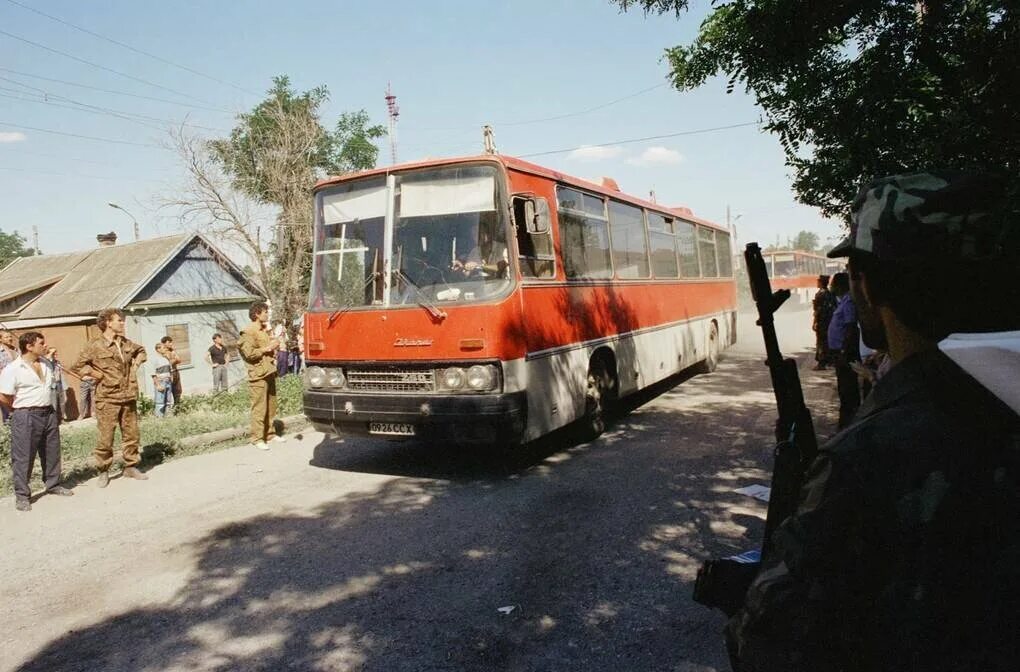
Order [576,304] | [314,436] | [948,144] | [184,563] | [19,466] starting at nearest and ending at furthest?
[948,144], [184,563], [19,466], [576,304], [314,436]

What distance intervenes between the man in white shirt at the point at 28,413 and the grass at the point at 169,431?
99 centimetres

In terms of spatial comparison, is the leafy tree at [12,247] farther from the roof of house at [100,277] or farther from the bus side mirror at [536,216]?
the bus side mirror at [536,216]


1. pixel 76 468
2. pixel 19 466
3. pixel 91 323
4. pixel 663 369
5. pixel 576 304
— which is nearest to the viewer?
pixel 19 466

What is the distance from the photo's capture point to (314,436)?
32.7ft

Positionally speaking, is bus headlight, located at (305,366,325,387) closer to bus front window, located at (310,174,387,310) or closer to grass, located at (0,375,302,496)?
bus front window, located at (310,174,387,310)

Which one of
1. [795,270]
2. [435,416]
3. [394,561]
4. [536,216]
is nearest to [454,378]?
[435,416]

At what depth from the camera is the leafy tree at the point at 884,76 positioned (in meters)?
4.15

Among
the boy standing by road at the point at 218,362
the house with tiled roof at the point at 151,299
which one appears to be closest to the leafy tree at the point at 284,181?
the house with tiled roof at the point at 151,299

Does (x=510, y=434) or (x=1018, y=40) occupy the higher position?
(x=1018, y=40)

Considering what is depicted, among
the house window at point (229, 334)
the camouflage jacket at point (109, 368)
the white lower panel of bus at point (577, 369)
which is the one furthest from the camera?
the house window at point (229, 334)

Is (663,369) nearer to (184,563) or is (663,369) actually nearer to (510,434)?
(510,434)

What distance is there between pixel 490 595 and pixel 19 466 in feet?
18.4

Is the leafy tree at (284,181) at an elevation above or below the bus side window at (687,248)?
above

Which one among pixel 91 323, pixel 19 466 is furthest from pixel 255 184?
pixel 19 466
